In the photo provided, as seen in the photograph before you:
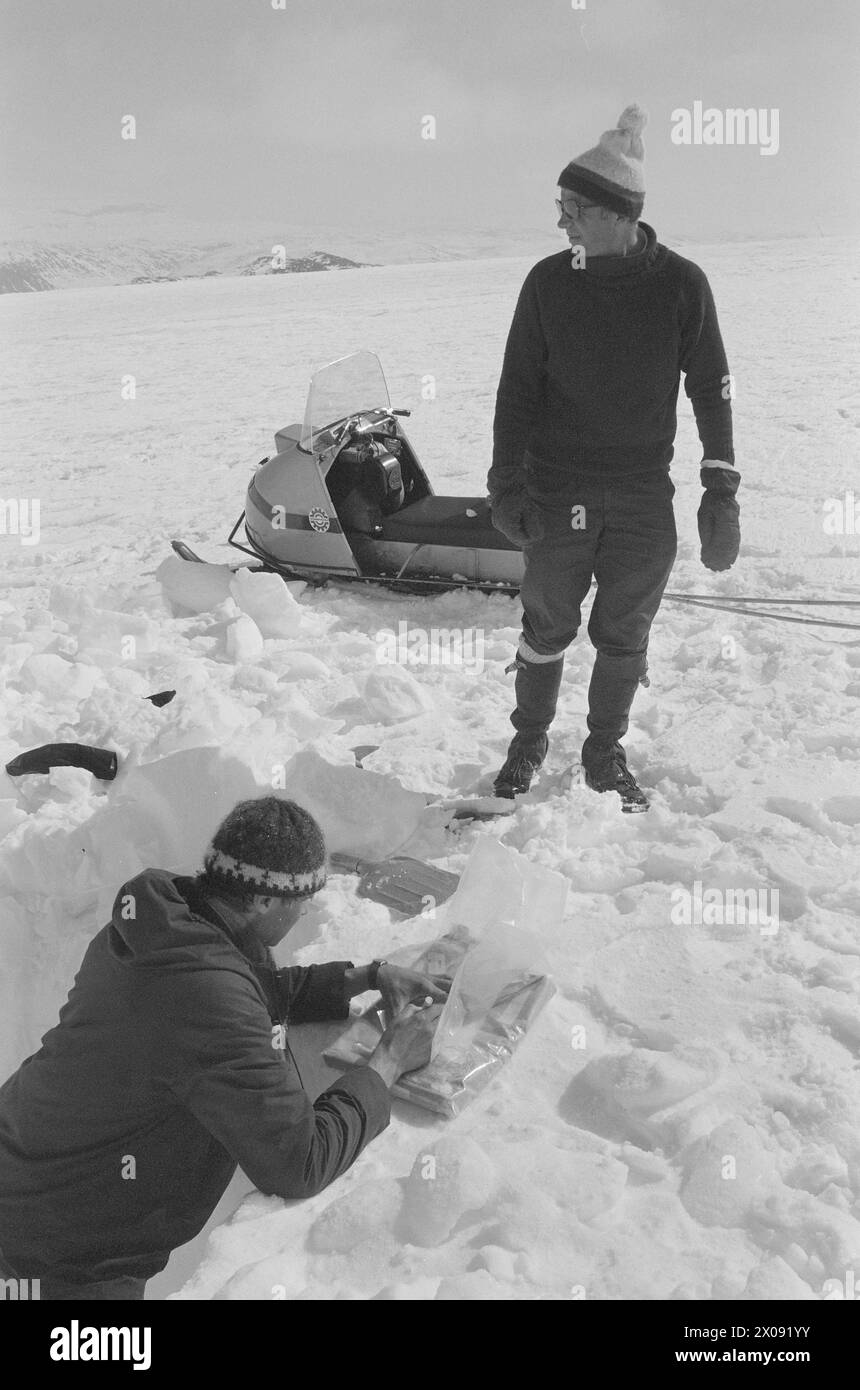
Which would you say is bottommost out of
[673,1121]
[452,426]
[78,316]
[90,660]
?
[673,1121]

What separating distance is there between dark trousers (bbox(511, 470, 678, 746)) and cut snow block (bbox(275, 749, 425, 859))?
45 cm

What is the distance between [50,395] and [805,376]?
8204mm

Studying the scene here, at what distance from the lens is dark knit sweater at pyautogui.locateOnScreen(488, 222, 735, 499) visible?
9.65ft

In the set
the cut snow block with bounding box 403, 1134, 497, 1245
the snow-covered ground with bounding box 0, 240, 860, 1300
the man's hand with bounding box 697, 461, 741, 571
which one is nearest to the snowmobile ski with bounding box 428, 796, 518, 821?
the snow-covered ground with bounding box 0, 240, 860, 1300

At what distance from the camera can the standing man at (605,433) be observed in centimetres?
292

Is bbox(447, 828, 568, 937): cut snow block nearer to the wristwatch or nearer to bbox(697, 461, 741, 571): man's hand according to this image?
the wristwatch

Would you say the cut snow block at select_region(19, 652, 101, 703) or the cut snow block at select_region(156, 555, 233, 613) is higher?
the cut snow block at select_region(156, 555, 233, 613)

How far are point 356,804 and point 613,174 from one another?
1869mm

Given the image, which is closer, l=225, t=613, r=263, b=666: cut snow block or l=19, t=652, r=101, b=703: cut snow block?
l=19, t=652, r=101, b=703: cut snow block

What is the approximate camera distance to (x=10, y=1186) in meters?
1.86

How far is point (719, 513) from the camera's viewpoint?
10.4 ft

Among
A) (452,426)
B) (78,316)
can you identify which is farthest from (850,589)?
(78,316)

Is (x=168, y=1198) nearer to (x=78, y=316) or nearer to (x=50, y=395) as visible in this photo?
(x=50, y=395)

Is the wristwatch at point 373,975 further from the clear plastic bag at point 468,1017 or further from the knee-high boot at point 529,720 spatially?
the knee-high boot at point 529,720
